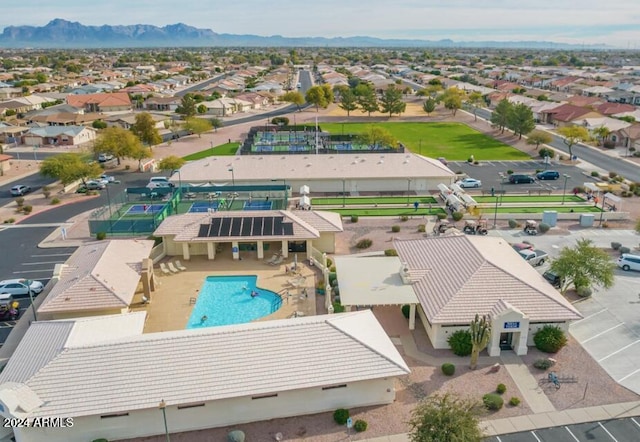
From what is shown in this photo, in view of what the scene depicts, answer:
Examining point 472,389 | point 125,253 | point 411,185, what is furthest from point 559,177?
point 125,253

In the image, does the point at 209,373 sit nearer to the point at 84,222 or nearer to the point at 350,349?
the point at 350,349

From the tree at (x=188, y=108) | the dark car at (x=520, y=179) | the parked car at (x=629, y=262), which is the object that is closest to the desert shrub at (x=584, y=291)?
the parked car at (x=629, y=262)

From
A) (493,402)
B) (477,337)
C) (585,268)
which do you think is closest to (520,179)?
(585,268)

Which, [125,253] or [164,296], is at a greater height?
[125,253]

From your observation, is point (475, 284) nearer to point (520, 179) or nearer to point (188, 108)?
point (520, 179)

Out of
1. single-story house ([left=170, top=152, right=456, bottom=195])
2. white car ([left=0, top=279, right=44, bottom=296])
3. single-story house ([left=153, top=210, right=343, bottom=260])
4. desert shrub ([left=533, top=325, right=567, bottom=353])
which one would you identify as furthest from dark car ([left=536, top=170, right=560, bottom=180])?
white car ([left=0, top=279, right=44, bottom=296])

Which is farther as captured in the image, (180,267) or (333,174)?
(333,174)
